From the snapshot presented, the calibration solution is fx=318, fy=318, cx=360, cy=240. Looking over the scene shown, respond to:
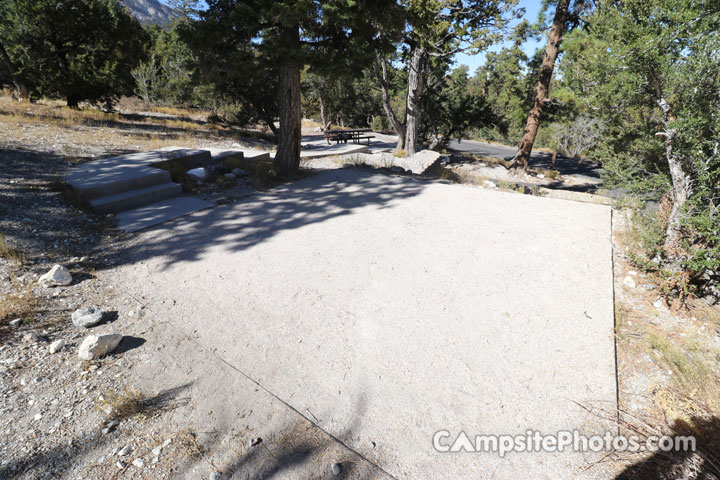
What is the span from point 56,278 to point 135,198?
7.93ft

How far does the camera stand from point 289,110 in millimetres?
6945

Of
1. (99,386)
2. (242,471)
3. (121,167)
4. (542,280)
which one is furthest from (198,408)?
(121,167)

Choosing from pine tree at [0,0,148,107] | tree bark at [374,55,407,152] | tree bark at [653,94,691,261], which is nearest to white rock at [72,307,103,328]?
tree bark at [653,94,691,261]

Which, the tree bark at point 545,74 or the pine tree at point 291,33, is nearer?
the pine tree at point 291,33

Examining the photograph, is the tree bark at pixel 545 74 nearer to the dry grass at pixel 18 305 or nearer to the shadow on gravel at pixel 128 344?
the shadow on gravel at pixel 128 344

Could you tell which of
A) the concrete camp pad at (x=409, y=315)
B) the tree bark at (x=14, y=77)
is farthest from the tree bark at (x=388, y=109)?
the tree bark at (x=14, y=77)

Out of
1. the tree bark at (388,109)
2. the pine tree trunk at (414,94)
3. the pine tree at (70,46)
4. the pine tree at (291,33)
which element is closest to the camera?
the pine tree at (291,33)

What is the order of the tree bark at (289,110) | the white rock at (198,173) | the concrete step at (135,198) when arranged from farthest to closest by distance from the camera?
1. the white rock at (198,173)
2. the tree bark at (289,110)
3. the concrete step at (135,198)

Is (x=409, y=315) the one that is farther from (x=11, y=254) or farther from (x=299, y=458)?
(x=11, y=254)

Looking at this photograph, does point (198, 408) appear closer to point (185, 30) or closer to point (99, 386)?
point (99, 386)

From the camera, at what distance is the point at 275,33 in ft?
20.5

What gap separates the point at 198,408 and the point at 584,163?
2702 centimetres

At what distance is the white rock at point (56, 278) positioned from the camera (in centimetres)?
326

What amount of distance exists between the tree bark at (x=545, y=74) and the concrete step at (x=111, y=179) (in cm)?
Answer: 1179
